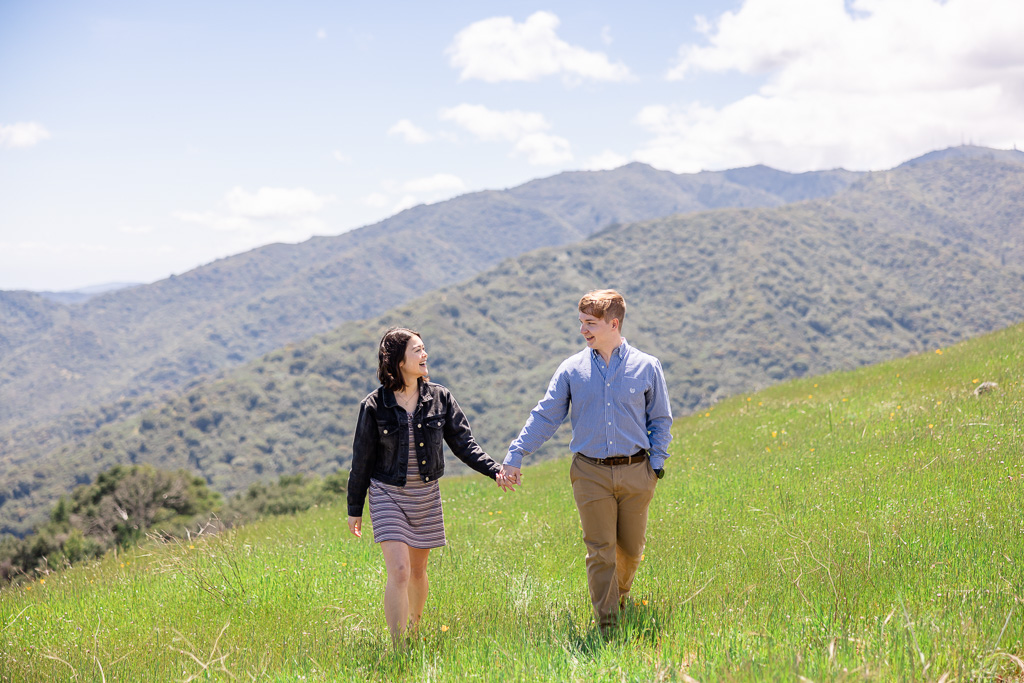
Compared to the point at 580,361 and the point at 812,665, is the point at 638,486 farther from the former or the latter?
the point at 812,665

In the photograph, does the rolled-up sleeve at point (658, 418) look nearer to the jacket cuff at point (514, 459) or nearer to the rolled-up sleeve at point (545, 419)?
the rolled-up sleeve at point (545, 419)

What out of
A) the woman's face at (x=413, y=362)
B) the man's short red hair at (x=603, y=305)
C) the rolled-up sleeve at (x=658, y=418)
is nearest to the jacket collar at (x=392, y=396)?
the woman's face at (x=413, y=362)

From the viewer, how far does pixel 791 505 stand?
24.3ft

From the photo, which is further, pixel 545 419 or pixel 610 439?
pixel 545 419

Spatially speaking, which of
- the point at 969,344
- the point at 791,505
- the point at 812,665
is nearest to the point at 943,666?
the point at 812,665

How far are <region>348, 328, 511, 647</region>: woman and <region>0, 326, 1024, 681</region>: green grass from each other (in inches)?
23.9

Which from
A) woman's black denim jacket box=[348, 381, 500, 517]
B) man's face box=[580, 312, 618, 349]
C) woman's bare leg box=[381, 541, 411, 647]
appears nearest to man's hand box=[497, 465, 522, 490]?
woman's black denim jacket box=[348, 381, 500, 517]

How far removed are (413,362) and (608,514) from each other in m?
1.60

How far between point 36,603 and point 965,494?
28.4 feet

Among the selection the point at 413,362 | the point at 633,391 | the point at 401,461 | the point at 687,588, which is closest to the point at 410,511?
the point at 401,461

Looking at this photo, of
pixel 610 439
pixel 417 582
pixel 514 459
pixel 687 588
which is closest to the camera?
pixel 610 439

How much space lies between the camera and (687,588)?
5.37 m

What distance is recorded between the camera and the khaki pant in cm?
469

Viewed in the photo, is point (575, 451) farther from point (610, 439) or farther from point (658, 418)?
point (658, 418)
